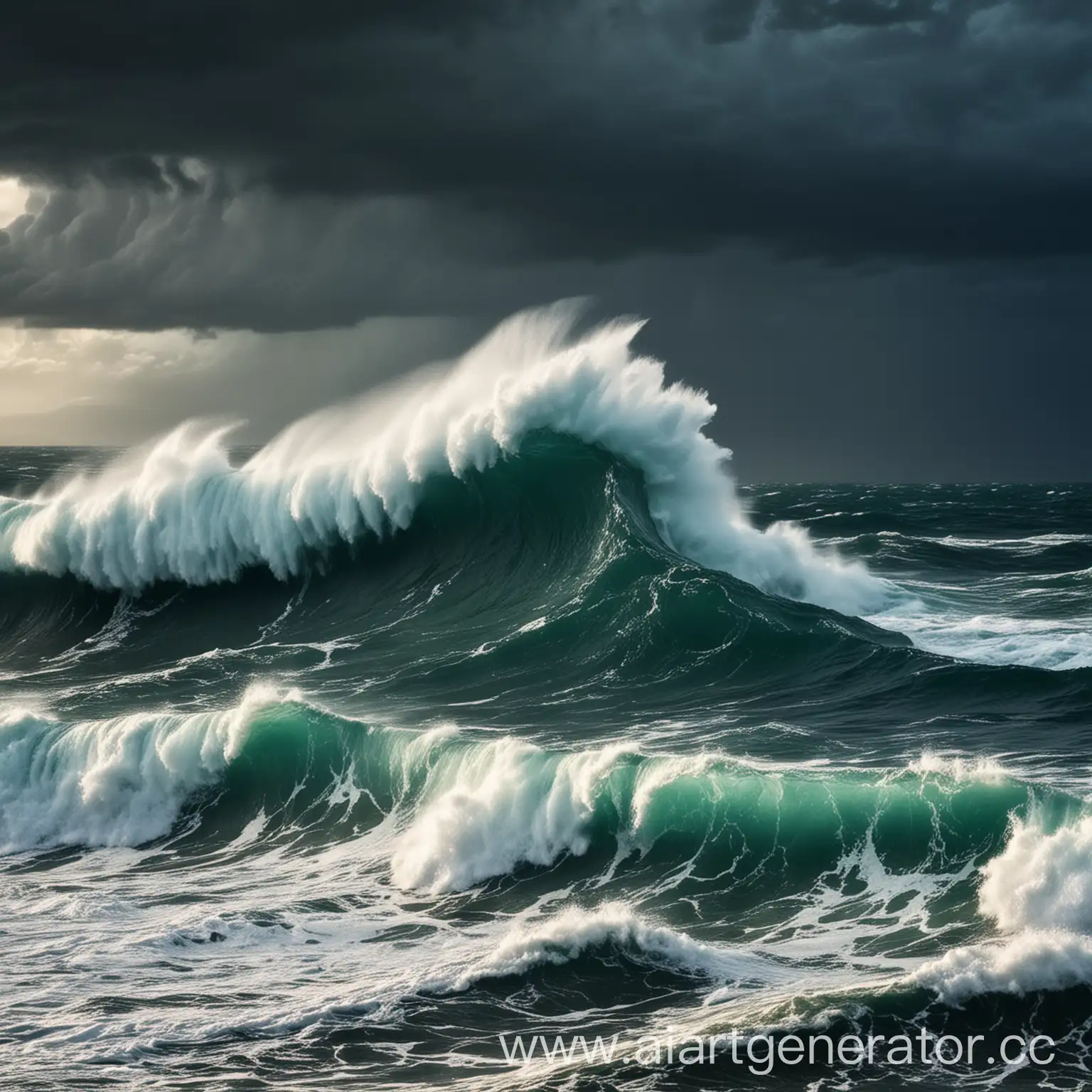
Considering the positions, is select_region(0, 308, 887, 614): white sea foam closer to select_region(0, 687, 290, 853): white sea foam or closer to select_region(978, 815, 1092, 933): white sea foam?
select_region(0, 687, 290, 853): white sea foam

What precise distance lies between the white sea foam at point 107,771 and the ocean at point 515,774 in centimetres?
5

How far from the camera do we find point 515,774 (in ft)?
48.2

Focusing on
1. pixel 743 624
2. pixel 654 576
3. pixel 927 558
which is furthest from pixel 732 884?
pixel 927 558

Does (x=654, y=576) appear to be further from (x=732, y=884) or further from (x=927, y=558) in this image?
(x=927, y=558)

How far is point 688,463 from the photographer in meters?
28.0

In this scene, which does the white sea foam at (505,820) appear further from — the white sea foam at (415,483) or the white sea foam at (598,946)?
the white sea foam at (415,483)

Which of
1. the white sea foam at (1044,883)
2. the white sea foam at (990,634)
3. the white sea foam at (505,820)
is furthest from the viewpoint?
the white sea foam at (990,634)

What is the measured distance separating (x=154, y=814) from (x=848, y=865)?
26.1 ft

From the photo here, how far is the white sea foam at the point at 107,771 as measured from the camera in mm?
16141

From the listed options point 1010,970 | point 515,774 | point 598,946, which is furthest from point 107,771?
point 1010,970

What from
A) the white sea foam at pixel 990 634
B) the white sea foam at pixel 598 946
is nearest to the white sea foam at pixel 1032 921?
the white sea foam at pixel 598 946

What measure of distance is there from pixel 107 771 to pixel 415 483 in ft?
37.3

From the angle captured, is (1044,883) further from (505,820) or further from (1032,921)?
(505,820)

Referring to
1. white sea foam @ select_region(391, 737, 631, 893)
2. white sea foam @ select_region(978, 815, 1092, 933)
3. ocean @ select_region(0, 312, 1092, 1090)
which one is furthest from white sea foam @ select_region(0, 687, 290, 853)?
white sea foam @ select_region(978, 815, 1092, 933)
